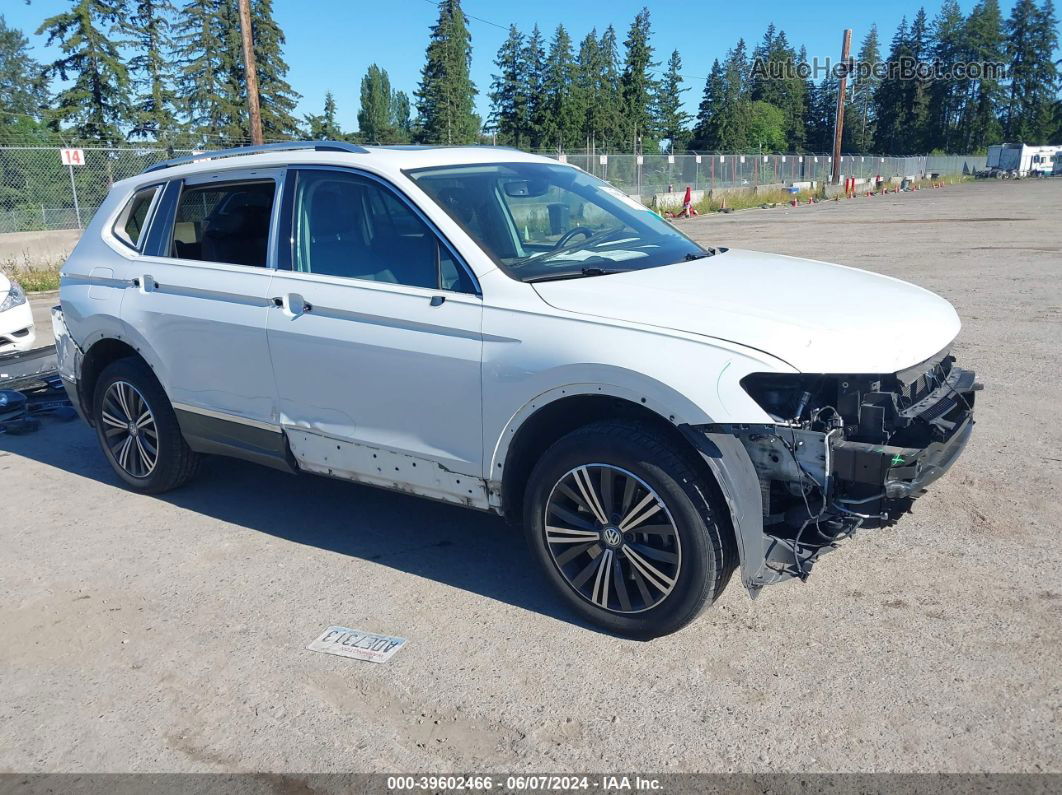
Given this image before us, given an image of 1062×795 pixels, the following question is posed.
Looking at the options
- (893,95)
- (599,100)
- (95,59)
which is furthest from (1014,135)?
(95,59)

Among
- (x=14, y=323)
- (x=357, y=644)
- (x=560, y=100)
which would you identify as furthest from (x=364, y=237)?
(x=560, y=100)

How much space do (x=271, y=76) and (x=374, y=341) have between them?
62098 millimetres

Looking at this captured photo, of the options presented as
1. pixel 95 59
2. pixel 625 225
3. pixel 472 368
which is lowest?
pixel 472 368

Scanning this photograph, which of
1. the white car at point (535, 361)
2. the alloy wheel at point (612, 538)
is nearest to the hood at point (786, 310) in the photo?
the white car at point (535, 361)

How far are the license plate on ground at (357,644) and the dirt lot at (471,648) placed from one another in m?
0.05

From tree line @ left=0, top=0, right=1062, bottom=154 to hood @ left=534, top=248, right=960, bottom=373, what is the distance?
34.4 metres

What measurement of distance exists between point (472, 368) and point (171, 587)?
6.28ft

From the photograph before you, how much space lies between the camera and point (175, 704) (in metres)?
3.36

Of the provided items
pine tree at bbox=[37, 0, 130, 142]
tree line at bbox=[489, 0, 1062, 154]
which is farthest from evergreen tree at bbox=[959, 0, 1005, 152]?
pine tree at bbox=[37, 0, 130, 142]

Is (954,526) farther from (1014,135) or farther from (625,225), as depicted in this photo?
(1014,135)

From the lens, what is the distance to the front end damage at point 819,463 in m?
3.17

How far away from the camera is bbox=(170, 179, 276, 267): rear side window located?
4.71 meters

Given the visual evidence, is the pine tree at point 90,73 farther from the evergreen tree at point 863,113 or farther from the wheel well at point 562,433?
the evergreen tree at point 863,113

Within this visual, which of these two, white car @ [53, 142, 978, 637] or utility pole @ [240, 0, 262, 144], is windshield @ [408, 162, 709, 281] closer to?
white car @ [53, 142, 978, 637]
